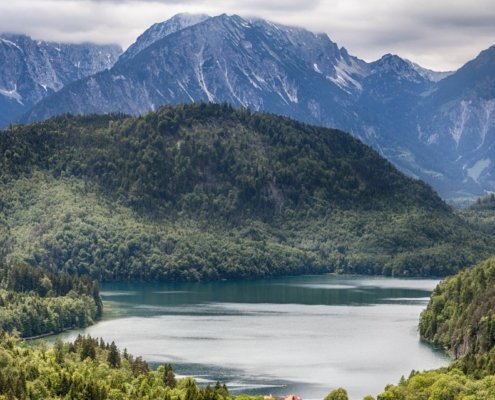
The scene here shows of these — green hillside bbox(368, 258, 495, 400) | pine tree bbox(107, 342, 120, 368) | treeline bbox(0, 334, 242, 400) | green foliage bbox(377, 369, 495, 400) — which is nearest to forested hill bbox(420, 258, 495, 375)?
green hillside bbox(368, 258, 495, 400)

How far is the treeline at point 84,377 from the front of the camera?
125 meters

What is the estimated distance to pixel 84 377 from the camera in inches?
5143

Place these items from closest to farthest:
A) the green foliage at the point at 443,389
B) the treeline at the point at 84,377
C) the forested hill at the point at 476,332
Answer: the treeline at the point at 84,377 < the green foliage at the point at 443,389 < the forested hill at the point at 476,332

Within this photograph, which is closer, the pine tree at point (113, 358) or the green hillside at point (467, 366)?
the green hillside at point (467, 366)

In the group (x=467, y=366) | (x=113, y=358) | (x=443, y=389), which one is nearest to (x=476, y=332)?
(x=467, y=366)

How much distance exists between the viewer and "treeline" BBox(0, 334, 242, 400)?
125 meters

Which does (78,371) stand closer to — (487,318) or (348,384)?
(348,384)

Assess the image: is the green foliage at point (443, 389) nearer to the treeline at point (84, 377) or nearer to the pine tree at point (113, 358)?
the treeline at point (84, 377)

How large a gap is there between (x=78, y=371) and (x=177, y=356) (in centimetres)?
5179

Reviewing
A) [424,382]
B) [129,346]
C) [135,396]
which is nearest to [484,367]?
[424,382]

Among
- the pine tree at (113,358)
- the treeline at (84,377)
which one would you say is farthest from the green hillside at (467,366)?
the pine tree at (113,358)

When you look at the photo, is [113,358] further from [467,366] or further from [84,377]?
[467,366]

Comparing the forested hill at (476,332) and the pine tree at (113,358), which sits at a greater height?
the forested hill at (476,332)

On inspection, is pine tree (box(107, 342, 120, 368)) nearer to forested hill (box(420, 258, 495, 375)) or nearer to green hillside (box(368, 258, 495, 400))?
green hillside (box(368, 258, 495, 400))
